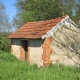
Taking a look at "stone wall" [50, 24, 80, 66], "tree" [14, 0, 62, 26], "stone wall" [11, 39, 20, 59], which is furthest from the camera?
"tree" [14, 0, 62, 26]

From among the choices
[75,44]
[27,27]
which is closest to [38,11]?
[27,27]

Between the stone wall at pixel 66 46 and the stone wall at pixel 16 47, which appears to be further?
the stone wall at pixel 16 47

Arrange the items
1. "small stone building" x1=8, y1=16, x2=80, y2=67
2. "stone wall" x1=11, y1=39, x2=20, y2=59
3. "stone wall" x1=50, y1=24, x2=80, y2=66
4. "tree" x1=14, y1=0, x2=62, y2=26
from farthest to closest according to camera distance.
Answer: "tree" x1=14, y1=0, x2=62, y2=26 < "stone wall" x1=11, y1=39, x2=20, y2=59 < "stone wall" x1=50, y1=24, x2=80, y2=66 < "small stone building" x1=8, y1=16, x2=80, y2=67

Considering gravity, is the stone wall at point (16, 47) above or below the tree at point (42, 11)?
below

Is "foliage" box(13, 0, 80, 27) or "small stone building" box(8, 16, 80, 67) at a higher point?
"foliage" box(13, 0, 80, 27)

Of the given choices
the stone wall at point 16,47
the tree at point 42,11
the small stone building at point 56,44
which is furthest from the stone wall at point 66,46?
the tree at point 42,11

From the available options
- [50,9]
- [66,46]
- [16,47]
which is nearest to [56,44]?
[66,46]

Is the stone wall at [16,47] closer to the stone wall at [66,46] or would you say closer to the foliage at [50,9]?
the stone wall at [66,46]

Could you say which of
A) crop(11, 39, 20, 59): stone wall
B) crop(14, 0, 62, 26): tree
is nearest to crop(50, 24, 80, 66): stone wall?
crop(11, 39, 20, 59): stone wall

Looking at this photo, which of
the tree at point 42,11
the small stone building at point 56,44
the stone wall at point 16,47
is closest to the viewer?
the small stone building at point 56,44

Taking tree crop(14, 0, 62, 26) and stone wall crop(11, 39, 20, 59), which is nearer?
stone wall crop(11, 39, 20, 59)

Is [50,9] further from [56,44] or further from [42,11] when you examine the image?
[56,44]

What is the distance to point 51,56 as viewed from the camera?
1705 cm

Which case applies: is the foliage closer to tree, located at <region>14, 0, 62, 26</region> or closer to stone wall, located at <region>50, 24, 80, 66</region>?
tree, located at <region>14, 0, 62, 26</region>
